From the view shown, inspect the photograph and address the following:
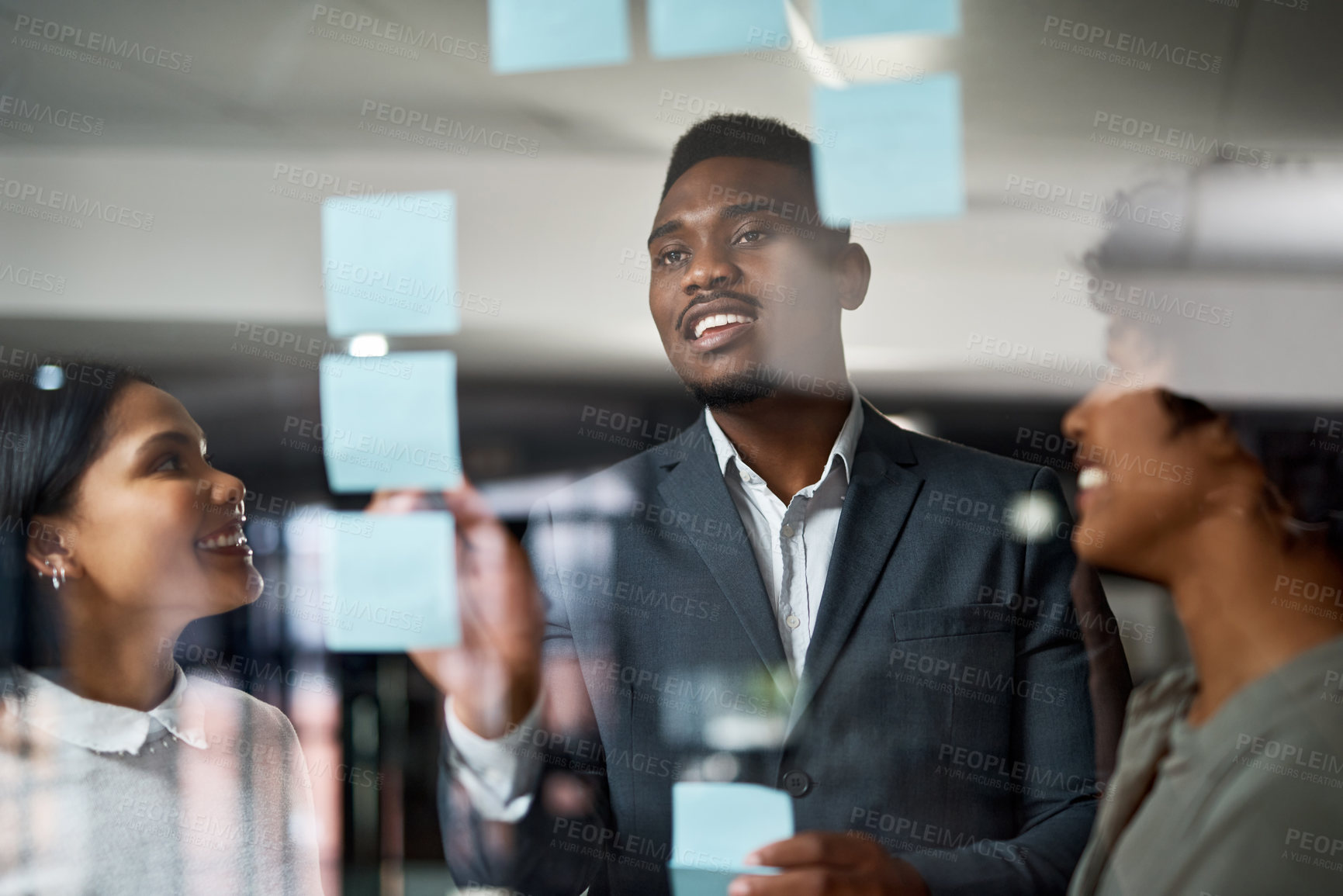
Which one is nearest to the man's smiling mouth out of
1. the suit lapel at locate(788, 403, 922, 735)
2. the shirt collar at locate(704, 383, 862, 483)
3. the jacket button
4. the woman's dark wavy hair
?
the shirt collar at locate(704, 383, 862, 483)

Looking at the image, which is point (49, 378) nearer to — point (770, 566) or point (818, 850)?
point (770, 566)

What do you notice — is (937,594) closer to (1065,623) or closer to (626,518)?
(1065,623)

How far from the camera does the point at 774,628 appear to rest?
1.61m

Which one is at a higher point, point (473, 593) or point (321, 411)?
point (321, 411)

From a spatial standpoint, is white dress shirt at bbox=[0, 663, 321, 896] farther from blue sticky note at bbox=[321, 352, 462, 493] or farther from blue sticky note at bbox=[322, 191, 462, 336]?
blue sticky note at bbox=[322, 191, 462, 336]

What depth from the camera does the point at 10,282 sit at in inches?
78.2

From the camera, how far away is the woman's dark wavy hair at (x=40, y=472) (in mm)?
1804

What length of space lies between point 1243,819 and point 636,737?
0.91 metres

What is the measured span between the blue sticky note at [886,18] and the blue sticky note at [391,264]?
2.37 ft

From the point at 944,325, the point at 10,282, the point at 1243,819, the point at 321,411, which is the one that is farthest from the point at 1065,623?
the point at 10,282

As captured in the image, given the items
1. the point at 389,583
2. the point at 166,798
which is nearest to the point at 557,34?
the point at 389,583

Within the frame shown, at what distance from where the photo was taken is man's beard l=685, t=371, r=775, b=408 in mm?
1660

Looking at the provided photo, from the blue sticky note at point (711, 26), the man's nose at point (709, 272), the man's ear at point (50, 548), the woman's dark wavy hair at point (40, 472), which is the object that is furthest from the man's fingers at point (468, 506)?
the blue sticky note at point (711, 26)

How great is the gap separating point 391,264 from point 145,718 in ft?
2.99
